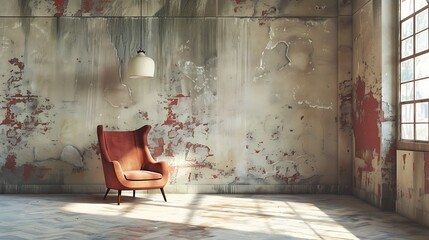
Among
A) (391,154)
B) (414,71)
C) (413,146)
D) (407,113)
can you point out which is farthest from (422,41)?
(391,154)

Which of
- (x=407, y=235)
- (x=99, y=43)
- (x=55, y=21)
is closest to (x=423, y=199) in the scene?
(x=407, y=235)

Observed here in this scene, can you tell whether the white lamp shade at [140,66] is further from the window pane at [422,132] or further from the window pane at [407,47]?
the window pane at [422,132]

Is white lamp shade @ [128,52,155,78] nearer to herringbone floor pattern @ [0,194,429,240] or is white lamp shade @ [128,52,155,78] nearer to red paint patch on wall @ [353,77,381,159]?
herringbone floor pattern @ [0,194,429,240]

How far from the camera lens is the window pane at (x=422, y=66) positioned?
5.38 meters

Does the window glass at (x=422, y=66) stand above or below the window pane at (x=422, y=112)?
above

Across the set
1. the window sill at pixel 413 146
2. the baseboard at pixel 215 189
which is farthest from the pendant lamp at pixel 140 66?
the window sill at pixel 413 146

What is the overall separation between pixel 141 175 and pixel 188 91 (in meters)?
1.72

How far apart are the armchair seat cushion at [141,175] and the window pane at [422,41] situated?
3644mm

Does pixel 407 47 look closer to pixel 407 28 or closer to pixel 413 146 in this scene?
pixel 407 28

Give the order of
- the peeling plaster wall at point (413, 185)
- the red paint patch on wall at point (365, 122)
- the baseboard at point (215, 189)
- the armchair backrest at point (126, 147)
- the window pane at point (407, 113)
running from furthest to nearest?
the baseboard at point (215, 189), the armchair backrest at point (126, 147), the red paint patch on wall at point (365, 122), the window pane at point (407, 113), the peeling plaster wall at point (413, 185)

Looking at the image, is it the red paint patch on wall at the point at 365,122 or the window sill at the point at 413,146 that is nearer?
the window sill at the point at 413,146

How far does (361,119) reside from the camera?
→ 707 centimetres

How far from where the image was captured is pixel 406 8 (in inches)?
233

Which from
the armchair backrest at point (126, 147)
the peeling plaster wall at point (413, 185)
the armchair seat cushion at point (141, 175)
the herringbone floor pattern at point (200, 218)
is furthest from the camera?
the armchair backrest at point (126, 147)
